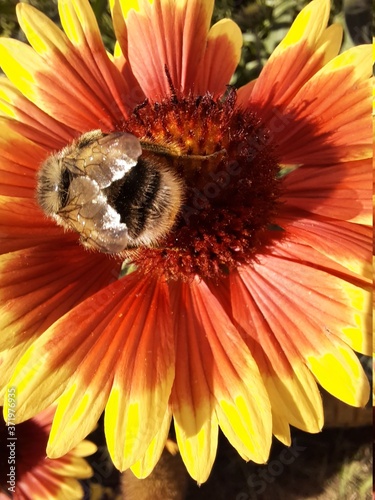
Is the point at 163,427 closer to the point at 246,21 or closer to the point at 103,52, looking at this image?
the point at 103,52

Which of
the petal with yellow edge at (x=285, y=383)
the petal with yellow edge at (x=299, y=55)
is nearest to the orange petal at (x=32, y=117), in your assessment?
the petal with yellow edge at (x=299, y=55)

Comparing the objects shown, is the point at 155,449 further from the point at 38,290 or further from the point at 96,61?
the point at 96,61

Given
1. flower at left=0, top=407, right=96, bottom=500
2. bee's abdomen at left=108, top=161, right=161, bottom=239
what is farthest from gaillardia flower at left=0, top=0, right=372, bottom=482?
flower at left=0, top=407, right=96, bottom=500

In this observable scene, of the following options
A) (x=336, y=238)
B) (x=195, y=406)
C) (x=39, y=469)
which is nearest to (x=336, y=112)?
(x=336, y=238)

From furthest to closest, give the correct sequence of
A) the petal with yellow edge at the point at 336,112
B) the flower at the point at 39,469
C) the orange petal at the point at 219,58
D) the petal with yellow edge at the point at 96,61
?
the flower at the point at 39,469 → the orange petal at the point at 219,58 → the petal with yellow edge at the point at 96,61 → the petal with yellow edge at the point at 336,112

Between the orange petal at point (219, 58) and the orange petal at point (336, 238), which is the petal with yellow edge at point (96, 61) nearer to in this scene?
the orange petal at point (219, 58)

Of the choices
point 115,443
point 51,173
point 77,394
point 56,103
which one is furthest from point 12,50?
point 115,443

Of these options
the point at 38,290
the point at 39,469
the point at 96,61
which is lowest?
the point at 39,469
